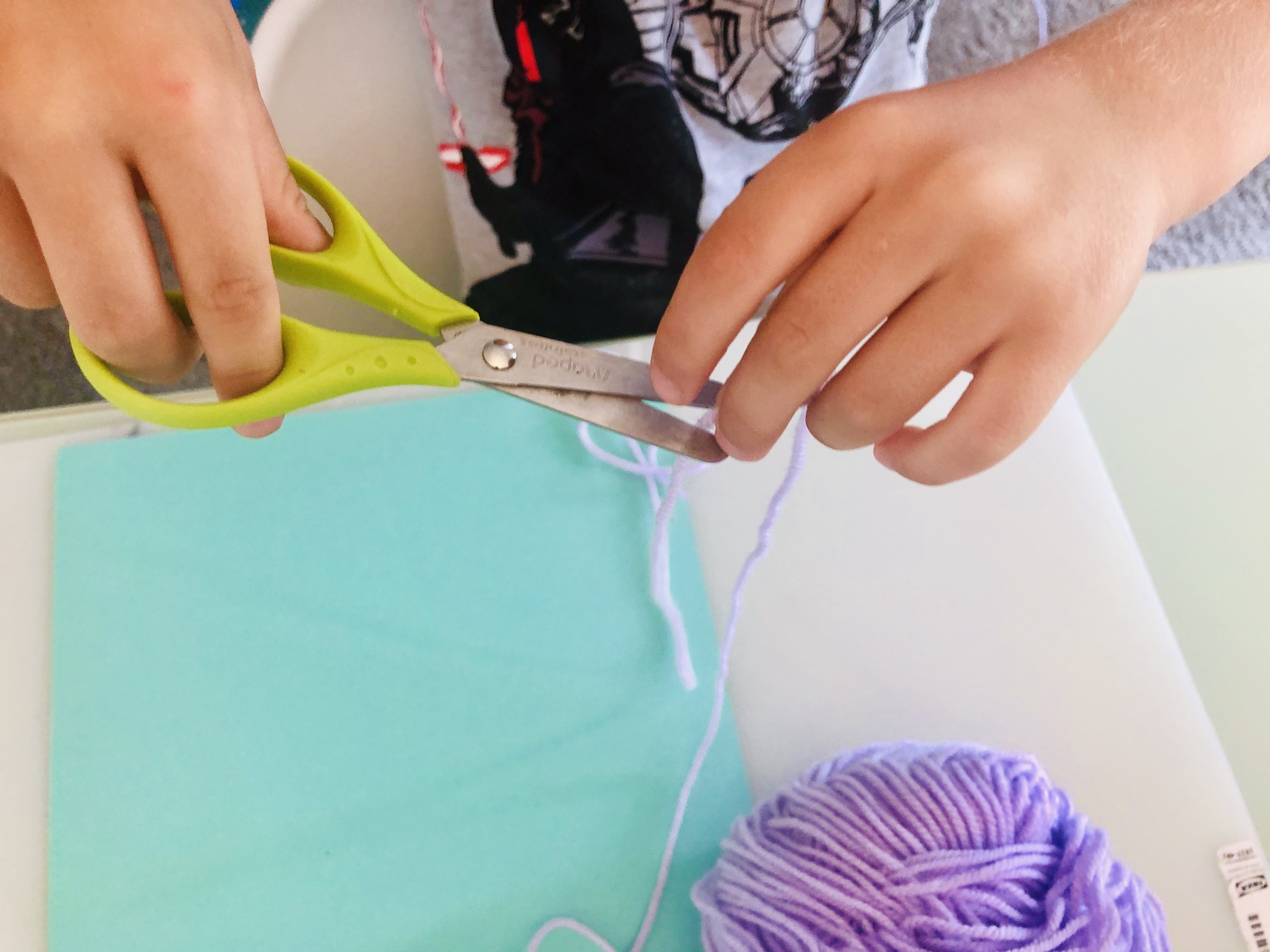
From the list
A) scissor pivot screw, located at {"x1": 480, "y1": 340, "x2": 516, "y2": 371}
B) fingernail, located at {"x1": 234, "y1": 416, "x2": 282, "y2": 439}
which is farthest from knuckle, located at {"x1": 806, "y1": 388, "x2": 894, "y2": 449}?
fingernail, located at {"x1": 234, "y1": 416, "x2": 282, "y2": 439}

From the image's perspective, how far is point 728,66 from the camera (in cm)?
53

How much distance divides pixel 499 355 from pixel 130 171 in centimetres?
14

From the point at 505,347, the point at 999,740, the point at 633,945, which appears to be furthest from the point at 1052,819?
the point at 505,347

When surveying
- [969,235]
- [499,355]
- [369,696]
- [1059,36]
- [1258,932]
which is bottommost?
[369,696]

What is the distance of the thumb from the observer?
0.31m

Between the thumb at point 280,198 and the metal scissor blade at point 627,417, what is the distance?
9cm

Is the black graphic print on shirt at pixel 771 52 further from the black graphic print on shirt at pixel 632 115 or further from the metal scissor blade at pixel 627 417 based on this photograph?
the metal scissor blade at pixel 627 417

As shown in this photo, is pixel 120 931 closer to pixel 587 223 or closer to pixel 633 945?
→ pixel 633 945

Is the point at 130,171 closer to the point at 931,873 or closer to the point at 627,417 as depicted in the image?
the point at 627,417

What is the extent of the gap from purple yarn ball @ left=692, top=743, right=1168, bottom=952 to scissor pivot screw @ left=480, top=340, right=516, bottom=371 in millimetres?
245

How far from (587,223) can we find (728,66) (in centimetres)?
14

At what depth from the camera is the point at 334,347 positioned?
1.05 ft

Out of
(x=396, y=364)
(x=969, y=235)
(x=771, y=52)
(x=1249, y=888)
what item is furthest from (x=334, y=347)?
(x=1249, y=888)

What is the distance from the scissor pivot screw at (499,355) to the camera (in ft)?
1.17
